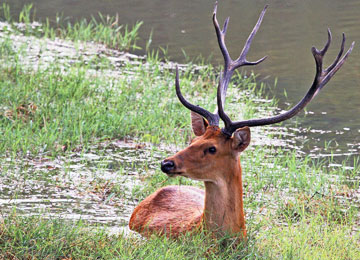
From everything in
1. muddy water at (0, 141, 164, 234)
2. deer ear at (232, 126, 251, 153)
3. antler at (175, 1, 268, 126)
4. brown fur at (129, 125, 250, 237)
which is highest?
antler at (175, 1, 268, 126)

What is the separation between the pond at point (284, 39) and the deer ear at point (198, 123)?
103 inches

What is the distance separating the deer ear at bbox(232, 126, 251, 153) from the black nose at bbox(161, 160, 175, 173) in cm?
44

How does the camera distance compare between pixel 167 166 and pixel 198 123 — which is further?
pixel 198 123

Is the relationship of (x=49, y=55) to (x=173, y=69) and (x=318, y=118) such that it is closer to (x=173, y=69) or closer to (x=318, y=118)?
(x=173, y=69)

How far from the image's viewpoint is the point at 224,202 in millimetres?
4695

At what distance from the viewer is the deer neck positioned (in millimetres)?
4691

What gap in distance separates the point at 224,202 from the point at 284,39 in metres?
7.20

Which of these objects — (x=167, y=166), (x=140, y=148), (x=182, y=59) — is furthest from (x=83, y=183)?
(x=182, y=59)

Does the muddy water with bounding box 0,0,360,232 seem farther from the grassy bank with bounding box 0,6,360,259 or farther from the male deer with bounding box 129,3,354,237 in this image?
the male deer with bounding box 129,3,354,237

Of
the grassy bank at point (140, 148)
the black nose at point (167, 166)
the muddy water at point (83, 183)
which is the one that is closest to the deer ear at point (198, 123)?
the black nose at point (167, 166)

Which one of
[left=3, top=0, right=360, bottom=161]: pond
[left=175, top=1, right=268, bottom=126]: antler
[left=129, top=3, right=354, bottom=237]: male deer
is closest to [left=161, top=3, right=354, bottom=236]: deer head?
[left=129, top=3, right=354, bottom=237]: male deer

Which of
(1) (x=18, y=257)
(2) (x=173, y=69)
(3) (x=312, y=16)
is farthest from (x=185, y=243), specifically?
(3) (x=312, y=16)

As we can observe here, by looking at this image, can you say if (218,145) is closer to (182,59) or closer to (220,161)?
(220,161)

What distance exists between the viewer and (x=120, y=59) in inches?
405
